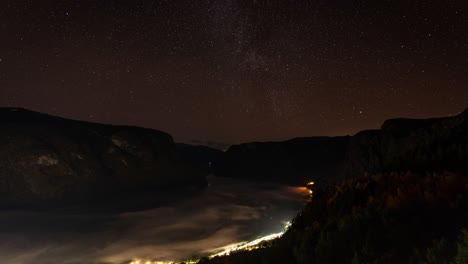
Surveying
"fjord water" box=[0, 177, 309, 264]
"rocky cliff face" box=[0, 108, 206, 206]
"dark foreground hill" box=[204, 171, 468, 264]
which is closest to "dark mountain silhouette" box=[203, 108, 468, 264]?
"dark foreground hill" box=[204, 171, 468, 264]

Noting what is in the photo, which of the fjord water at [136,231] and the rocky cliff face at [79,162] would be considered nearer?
the fjord water at [136,231]

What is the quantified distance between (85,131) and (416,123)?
8117 centimetres

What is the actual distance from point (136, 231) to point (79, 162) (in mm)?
42523

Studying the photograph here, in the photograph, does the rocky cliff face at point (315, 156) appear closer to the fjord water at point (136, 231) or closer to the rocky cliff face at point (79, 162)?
the fjord water at point (136, 231)

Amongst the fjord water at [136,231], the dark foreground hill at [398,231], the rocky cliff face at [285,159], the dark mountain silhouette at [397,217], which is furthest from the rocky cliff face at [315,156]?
the dark foreground hill at [398,231]

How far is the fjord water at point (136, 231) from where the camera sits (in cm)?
3569

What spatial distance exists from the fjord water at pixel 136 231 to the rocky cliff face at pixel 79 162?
11.2 m

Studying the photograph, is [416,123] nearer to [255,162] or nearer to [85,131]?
[85,131]

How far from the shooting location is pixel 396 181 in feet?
22.0

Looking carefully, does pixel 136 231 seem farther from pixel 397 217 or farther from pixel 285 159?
pixel 285 159

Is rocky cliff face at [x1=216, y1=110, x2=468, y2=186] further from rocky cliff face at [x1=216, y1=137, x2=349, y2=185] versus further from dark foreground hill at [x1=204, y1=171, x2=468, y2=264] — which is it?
dark foreground hill at [x1=204, y1=171, x2=468, y2=264]

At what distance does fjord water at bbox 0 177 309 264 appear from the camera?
35688mm

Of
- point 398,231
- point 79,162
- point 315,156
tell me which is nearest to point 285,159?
point 315,156

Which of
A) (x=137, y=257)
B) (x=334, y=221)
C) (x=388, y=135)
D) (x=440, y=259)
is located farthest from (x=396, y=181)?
(x=388, y=135)
